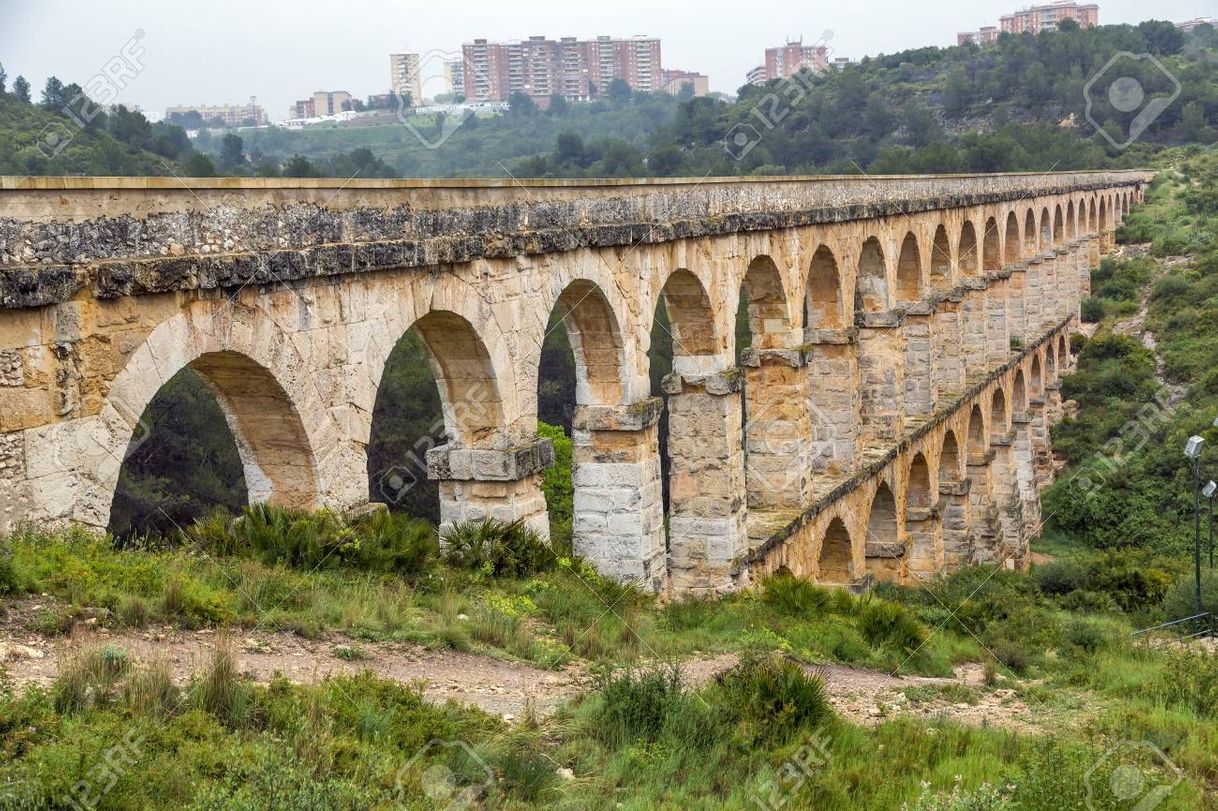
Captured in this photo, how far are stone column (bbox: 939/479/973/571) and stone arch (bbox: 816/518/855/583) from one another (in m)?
6.33

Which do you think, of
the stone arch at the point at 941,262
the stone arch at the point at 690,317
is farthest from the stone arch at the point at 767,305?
the stone arch at the point at 941,262

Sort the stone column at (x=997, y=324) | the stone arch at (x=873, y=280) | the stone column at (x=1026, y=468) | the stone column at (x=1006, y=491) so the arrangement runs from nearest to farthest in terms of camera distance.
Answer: the stone arch at (x=873, y=280) < the stone column at (x=1006, y=491) < the stone column at (x=997, y=324) < the stone column at (x=1026, y=468)

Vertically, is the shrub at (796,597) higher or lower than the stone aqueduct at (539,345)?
lower

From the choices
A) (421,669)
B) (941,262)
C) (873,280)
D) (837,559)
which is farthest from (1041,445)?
(421,669)

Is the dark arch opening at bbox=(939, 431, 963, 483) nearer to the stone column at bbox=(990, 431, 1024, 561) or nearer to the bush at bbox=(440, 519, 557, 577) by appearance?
the stone column at bbox=(990, 431, 1024, 561)

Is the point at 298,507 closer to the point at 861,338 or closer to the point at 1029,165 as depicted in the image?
the point at 861,338

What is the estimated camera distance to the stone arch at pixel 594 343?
1219 cm

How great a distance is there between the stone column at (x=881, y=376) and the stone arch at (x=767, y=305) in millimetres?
4048

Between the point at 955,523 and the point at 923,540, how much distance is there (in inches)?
91.9

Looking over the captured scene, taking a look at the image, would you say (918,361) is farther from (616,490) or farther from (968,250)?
(616,490)

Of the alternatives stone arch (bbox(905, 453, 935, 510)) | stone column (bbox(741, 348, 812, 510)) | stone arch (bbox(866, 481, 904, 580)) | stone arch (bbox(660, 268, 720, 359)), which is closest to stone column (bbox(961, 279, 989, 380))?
stone arch (bbox(905, 453, 935, 510))

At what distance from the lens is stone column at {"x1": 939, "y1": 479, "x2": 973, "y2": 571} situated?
24.0 m

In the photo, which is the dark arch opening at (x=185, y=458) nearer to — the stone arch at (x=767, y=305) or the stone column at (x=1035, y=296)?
the stone arch at (x=767, y=305)

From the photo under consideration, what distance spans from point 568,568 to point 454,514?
1.02m
